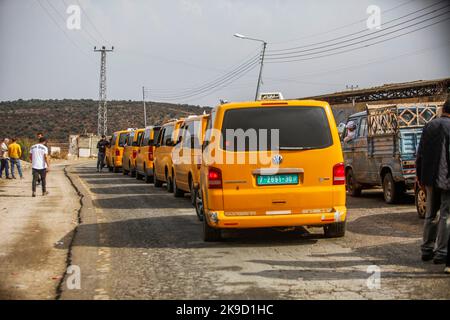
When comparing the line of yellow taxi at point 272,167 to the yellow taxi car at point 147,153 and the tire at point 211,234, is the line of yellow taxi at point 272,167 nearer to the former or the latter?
the tire at point 211,234

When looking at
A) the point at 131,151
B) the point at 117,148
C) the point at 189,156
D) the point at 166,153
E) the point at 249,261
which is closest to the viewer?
the point at 249,261

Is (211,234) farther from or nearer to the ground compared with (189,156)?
nearer to the ground

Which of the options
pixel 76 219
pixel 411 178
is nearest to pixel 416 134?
pixel 411 178

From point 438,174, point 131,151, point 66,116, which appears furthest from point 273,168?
point 66,116

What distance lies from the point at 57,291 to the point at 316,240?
4216 mm

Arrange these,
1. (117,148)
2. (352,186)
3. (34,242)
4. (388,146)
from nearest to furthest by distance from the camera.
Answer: (34,242) → (388,146) → (352,186) → (117,148)

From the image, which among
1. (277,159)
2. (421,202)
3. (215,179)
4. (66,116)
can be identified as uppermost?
(66,116)

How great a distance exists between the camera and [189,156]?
14570 mm

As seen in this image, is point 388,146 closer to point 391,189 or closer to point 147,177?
point 391,189

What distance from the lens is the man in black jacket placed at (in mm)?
7086

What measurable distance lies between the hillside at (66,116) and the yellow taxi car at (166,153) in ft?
248

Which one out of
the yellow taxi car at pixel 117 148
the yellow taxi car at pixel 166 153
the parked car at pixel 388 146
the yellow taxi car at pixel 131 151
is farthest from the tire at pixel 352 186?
the yellow taxi car at pixel 117 148

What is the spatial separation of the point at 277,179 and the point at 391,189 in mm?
6003
